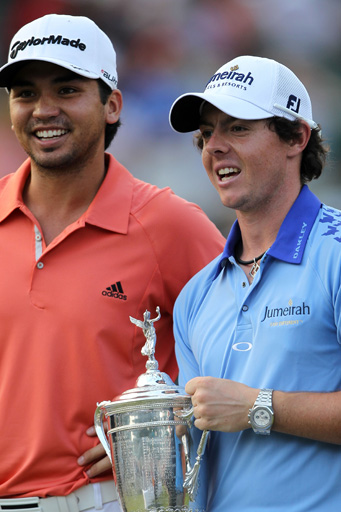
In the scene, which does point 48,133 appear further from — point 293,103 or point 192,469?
point 192,469

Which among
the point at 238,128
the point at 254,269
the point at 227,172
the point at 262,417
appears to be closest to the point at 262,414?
the point at 262,417

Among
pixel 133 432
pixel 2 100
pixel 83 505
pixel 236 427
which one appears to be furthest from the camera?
pixel 2 100

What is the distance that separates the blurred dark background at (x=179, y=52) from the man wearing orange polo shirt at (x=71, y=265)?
406 centimetres

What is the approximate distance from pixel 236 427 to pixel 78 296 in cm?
80

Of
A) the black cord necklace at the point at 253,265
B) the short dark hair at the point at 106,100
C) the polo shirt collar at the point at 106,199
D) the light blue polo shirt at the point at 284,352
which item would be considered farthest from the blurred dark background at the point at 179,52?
the light blue polo shirt at the point at 284,352

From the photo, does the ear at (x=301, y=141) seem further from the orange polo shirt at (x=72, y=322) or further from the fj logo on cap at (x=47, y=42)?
the fj logo on cap at (x=47, y=42)

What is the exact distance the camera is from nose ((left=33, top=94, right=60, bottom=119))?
2.72m

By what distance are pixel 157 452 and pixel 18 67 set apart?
136cm

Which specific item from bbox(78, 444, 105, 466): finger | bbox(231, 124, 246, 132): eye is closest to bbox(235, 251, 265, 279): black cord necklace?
bbox(231, 124, 246, 132): eye

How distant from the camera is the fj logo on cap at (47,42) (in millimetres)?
2784

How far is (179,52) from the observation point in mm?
7586

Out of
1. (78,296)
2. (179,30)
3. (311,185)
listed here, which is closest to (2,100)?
(179,30)

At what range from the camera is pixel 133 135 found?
729 centimetres

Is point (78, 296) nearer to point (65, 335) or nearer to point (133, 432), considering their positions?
point (65, 335)
